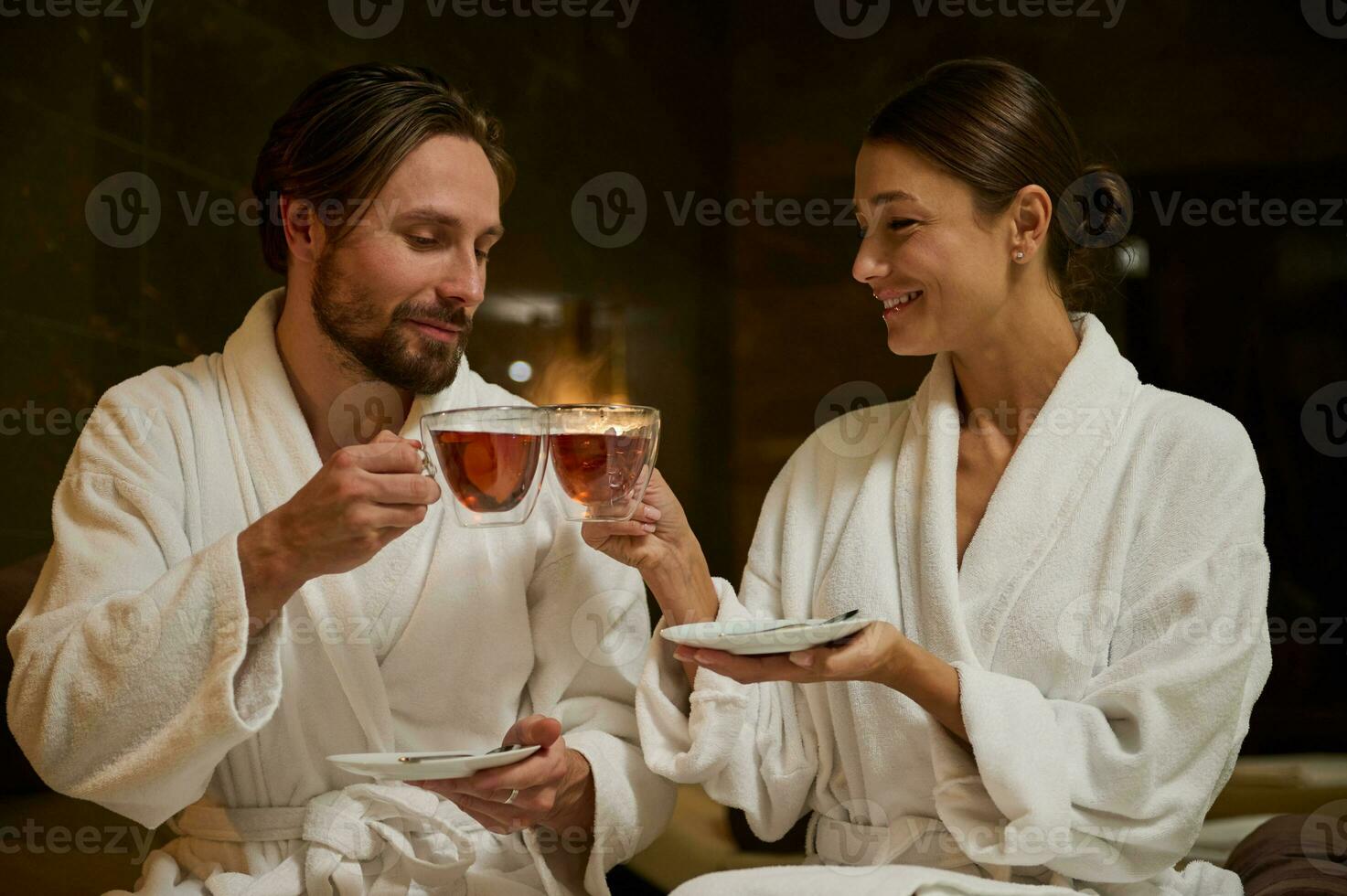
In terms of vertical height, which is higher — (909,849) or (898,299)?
(898,299)

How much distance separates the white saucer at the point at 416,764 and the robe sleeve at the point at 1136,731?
0.51 meters

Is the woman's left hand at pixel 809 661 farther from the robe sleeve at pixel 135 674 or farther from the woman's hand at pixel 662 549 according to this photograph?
the robe sleeve at pixel 135 674

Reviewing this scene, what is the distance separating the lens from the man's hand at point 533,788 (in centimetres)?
130

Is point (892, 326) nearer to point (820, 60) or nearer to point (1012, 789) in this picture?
point (1012, 789)

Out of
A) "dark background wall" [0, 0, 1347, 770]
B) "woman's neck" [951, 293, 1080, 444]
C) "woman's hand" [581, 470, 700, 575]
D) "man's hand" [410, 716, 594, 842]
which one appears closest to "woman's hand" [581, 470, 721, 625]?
"woman's hand" [581, 470, 700, 575]

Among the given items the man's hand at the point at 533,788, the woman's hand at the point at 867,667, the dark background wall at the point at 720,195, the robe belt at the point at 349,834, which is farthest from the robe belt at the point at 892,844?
the dark background wall at the point at 720,195

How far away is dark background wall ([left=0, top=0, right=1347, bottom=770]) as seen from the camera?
1783 mm

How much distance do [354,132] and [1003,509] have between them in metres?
0.96

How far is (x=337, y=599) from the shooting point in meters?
1.57

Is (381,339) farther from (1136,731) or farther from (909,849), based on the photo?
(1136,731)

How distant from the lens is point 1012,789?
4.31ft

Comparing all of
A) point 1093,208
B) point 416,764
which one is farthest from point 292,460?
point 1093,208

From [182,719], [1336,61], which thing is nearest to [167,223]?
[182,719]

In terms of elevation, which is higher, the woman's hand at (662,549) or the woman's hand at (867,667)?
the woman's hand at (662,549)
